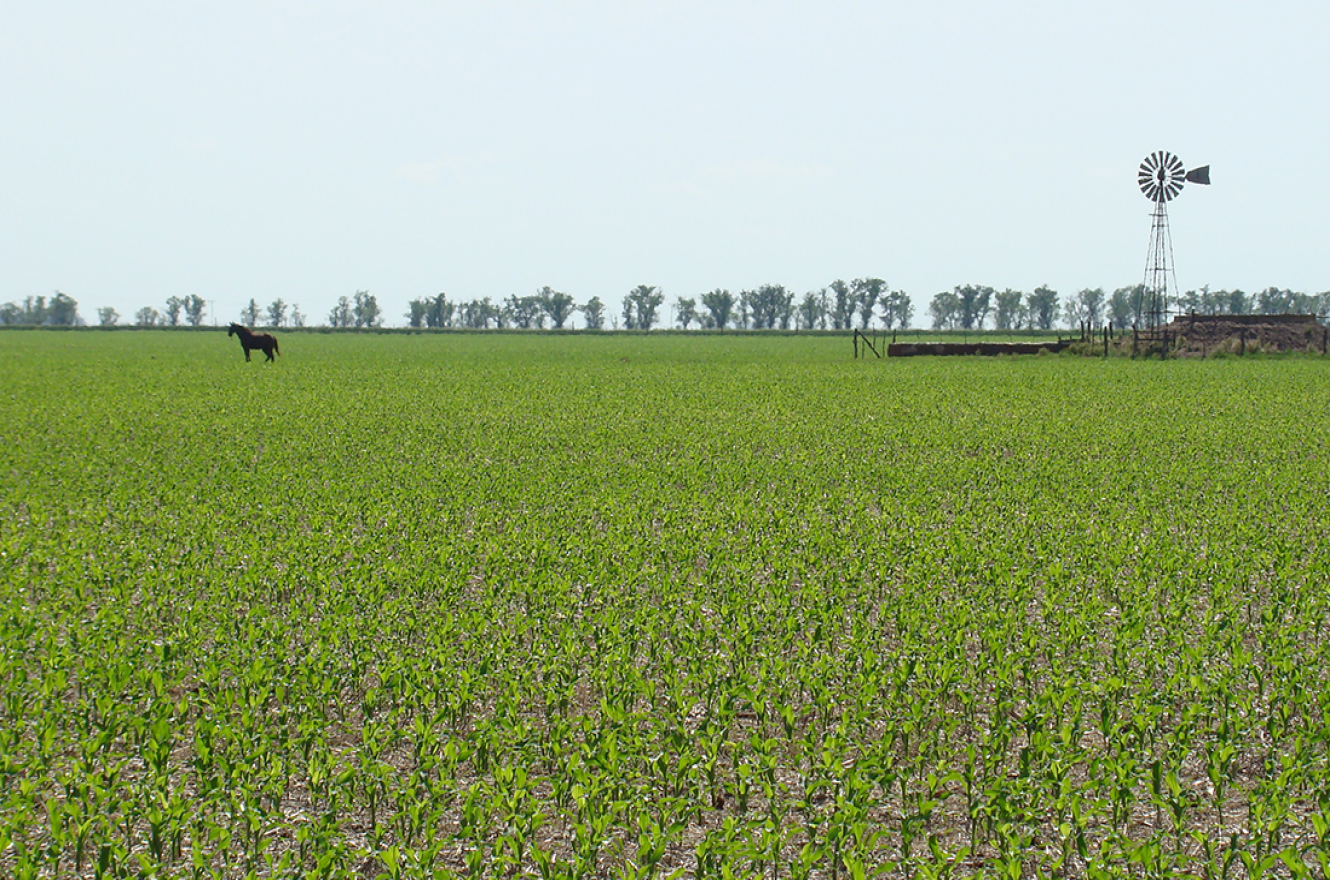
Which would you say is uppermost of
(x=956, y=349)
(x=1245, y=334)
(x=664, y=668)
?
(x=1245, y=334)

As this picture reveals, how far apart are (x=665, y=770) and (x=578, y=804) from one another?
1.95 feet

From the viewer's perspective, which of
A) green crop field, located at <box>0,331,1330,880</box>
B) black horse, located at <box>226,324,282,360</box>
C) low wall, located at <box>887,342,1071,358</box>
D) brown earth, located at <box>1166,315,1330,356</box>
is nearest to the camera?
green crop field, located at <box>0,331,1330,880</box>

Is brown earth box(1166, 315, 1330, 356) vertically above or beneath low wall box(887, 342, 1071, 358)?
above

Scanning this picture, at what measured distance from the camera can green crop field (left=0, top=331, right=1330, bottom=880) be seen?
4.85m

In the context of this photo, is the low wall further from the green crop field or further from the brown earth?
the green crop field

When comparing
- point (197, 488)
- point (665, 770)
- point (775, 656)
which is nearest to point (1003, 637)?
point (775, 656)

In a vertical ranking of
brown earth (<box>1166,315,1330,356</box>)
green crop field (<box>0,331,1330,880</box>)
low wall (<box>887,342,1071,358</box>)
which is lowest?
green crop field (<box>0,331,1330,880</box>)

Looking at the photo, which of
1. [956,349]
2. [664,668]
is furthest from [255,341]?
[664,668]

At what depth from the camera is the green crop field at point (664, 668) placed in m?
4.85

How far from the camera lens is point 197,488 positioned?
1388 cm

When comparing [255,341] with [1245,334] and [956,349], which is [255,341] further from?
[1245,334]

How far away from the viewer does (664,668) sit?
22.1ft

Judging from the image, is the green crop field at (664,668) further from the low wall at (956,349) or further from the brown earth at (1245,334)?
the brown earth at (1245,334)

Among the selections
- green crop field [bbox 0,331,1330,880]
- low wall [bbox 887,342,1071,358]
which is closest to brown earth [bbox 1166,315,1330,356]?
low wall [bbox 887,342,1071,358]
